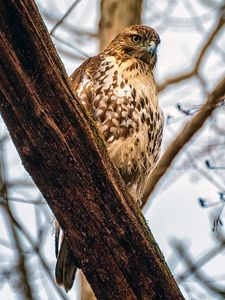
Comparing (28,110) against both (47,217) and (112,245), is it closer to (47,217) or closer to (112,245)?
(112,245)

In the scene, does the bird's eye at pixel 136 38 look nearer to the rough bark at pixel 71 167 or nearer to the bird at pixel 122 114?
the bird at pixel 122 114

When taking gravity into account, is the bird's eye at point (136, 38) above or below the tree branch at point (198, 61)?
below

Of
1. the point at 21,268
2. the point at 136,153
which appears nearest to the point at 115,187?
the point at 136,153

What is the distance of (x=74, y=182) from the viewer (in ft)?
10.4

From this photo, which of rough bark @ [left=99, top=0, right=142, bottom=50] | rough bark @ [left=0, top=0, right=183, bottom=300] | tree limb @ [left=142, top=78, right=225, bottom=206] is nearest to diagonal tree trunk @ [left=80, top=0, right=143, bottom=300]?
rough bark @ [left=99, top=0, right=142, bottom=50]

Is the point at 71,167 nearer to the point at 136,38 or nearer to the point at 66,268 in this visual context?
the point at 66,268

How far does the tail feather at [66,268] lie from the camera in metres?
4.00

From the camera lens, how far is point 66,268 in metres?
4.01

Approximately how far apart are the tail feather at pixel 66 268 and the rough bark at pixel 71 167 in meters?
0.65

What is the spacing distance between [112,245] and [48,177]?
450 mm

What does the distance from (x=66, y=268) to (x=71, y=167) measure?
1.05 metres

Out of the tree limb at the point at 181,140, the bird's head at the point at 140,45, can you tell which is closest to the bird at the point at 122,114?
the bird's head at the point at 140,45

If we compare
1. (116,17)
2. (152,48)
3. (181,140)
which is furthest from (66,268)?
(116,17)

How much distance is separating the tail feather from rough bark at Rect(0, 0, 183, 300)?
0.65 m
